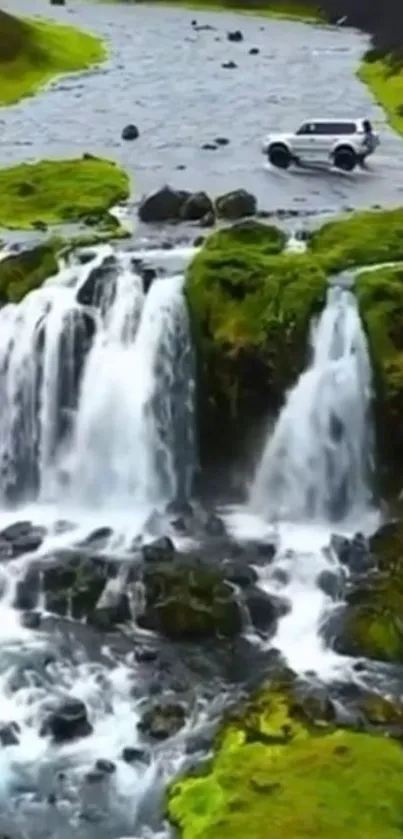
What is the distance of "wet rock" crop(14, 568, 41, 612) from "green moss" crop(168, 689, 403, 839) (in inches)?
243

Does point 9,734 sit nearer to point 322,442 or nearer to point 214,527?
point 214,527

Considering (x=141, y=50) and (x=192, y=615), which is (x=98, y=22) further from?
(x=192, y=615)

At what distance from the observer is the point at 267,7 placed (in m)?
122

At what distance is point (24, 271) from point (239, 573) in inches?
401

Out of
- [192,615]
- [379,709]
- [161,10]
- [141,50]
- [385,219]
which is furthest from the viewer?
[161,10]

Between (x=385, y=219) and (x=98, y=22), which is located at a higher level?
(x=98, y=22)

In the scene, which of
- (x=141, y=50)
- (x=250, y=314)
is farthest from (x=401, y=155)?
(x=141, y=50)

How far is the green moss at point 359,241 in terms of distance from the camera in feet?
123

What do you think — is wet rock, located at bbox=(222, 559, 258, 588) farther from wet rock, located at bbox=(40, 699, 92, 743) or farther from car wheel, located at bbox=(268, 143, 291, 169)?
car wheel, located at bbox=(268, 143, 291, 169)

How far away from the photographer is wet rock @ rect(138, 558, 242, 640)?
28.9 metres

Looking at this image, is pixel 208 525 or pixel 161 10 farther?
pixel 161 10

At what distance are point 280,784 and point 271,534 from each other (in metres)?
10.4

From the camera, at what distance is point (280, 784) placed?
2314 centimetres

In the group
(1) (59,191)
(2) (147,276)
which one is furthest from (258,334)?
(1) (59,191)
